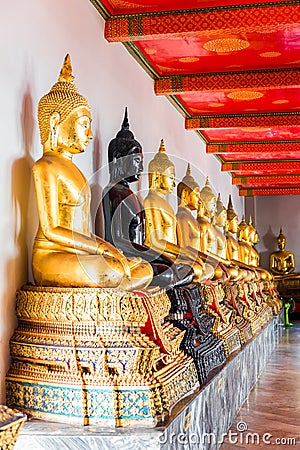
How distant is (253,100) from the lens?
6922 millimetres

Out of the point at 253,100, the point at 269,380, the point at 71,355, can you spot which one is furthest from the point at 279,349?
the point at 71,355

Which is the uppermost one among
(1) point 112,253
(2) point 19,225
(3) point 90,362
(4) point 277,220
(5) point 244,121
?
(5) point 244,121

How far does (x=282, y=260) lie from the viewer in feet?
45.0

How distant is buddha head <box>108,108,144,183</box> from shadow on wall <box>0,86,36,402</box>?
2.92 ft

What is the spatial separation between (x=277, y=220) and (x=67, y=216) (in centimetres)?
1114

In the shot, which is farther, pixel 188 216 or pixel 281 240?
pixel 281 240

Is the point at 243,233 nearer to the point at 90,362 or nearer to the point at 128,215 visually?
the point at 128,215

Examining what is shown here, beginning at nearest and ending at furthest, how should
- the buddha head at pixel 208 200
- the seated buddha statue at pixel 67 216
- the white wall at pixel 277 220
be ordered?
the seated buddha statue at pixel 67 216 < the buddha head at pixel 208 200 < the white wall at pixel 277 220

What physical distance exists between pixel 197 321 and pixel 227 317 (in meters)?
1.15

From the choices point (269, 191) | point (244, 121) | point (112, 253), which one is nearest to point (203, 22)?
point (112, 253)

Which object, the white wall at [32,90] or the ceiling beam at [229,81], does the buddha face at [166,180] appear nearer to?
the white wall at [32,90]

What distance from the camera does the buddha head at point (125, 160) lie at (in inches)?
163

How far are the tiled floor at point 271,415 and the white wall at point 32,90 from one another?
5.21 feet

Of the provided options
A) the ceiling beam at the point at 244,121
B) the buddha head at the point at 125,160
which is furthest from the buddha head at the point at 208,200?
the buddha head at the point at 125,160
